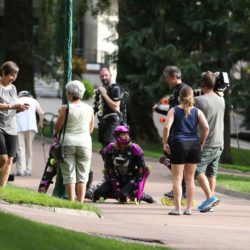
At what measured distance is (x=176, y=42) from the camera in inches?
1453

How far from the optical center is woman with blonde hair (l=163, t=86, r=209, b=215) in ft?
51.9

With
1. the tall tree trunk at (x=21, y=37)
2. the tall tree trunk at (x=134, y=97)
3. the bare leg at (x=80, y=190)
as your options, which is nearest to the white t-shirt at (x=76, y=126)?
the bare leg at (x=80, y=190)

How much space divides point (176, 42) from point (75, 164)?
2104 centimetres

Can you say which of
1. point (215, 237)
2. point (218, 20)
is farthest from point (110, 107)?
point (218, 20)

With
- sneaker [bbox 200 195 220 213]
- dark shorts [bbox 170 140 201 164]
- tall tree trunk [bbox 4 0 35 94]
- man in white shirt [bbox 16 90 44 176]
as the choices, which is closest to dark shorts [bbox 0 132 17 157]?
dark shorts [bbox 170 140 201 164]

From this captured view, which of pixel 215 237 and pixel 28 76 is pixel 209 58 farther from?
pixel 215 237

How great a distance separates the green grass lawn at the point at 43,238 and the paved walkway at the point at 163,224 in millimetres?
832

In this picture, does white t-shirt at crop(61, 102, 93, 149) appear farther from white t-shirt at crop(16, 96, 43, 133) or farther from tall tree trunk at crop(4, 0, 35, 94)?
tall tree trunk at crop(4, 0, 35, 94)

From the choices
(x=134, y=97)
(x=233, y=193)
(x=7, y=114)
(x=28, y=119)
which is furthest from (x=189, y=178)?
(x=134, y=97)

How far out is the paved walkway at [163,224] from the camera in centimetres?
1271

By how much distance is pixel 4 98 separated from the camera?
629 inches

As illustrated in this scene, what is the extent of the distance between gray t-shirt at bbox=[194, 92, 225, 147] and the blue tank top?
2.81 ft

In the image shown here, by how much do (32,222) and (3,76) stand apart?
4544 millimetres

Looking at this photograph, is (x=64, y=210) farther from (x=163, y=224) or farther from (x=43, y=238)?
(x=43, y=238)
